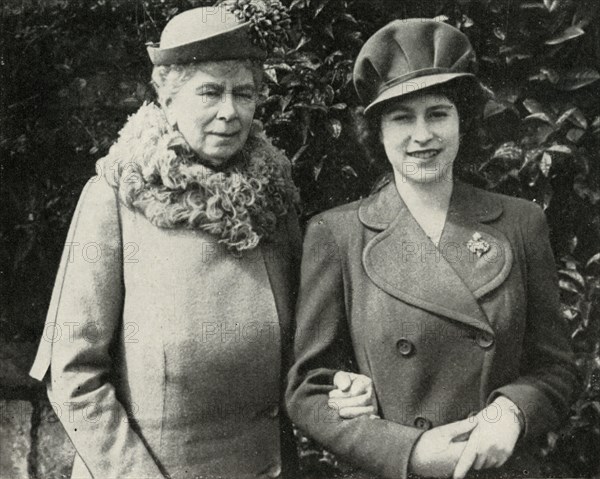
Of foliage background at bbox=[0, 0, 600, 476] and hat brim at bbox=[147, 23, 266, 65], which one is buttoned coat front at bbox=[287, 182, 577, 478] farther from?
foliage background at bbox=[0, 0, 600, 476]

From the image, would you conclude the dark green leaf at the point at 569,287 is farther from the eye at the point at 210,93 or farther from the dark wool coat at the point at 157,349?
the eye at the point at 210,93

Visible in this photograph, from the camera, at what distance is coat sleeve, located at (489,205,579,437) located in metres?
2.60

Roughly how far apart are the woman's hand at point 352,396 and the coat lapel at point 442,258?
290 mm

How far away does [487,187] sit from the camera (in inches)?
142

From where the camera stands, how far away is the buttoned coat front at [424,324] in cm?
253

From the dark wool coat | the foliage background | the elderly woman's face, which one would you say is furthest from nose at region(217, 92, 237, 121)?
the foliage background

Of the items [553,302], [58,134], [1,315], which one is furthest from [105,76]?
[553,302]

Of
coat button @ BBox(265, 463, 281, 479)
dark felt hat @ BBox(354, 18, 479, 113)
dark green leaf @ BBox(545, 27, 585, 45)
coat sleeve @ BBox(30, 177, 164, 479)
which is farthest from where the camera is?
dark green leaf @ BBox(545, 27, 585, 45)

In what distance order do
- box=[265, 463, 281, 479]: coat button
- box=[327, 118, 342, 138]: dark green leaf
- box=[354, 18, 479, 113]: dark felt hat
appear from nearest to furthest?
box=[354, 18, 479, 113]: dark felt hat, box=[265, 463, 281, 479]: coat button, box=[327, 118, 342, 138]: dark green leaf

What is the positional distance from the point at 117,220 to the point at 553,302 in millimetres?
1386

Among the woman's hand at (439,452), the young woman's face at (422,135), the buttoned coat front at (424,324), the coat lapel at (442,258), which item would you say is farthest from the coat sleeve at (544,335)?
the young woman's face at (422,135)

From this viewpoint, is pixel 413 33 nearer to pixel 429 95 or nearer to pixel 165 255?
pixel 429 95

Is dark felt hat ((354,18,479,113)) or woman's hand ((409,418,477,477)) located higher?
dark felt hat ((354,18,479,113))

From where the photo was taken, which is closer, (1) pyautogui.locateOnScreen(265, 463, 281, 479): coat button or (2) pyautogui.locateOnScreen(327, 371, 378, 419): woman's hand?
(2) pyautogui.locateOnScreen(327, 371, 378, 419): woman's hand
